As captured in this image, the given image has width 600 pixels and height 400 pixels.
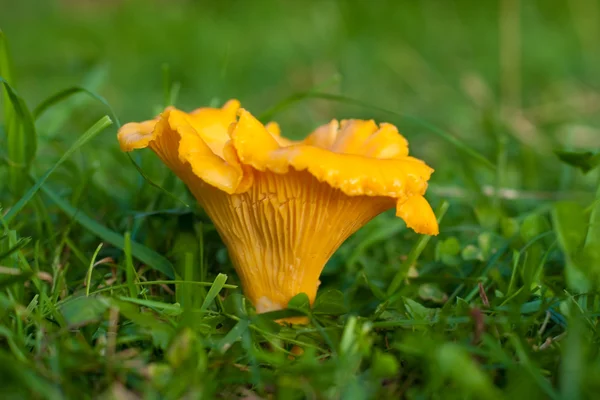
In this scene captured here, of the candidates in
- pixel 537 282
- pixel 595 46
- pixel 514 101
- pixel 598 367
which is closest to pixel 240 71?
pixel 514 101

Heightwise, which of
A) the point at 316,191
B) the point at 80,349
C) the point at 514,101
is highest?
the point at 316,191

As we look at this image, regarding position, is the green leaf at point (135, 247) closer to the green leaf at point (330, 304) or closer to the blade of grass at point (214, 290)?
the blade of grass at point (214, 290)

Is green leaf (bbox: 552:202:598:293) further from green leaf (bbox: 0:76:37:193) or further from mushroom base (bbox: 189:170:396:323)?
green leaf (bbox: 0:76:37:193)

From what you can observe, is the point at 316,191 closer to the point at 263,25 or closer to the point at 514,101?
the point at 514,101

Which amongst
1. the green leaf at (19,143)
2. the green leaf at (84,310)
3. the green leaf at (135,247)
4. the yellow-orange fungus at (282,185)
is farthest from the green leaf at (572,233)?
the green leaf at (19,143)

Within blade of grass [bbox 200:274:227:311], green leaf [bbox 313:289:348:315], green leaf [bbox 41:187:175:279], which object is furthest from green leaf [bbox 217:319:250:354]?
green leaf [bbox 41:187:175:279]

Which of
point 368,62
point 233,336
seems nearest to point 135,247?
point 233,336

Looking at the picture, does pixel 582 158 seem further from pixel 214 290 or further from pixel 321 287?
pixel 214 290
